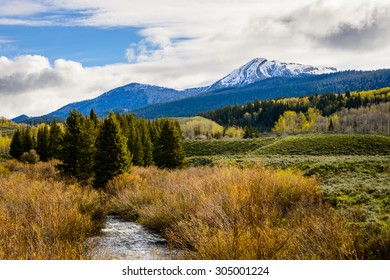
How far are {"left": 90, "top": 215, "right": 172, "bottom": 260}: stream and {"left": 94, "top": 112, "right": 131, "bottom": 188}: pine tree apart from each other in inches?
457

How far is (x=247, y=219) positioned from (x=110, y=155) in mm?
16662

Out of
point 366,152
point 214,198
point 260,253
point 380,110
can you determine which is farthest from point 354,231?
point 380,110

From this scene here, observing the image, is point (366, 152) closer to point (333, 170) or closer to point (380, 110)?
point (333, 170)

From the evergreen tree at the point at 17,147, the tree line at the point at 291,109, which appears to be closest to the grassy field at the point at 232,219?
the evergreen tree at the point at 17,147

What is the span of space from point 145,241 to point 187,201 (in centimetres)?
137

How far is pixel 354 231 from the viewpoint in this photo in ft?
18.4

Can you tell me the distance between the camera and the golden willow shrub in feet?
16.1

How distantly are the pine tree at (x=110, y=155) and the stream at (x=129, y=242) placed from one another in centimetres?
1161

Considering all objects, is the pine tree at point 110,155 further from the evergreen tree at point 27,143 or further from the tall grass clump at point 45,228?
the evergreen tree at point 27,143

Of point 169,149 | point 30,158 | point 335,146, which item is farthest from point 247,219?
point 30,158

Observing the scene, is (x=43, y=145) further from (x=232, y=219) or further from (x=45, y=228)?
(x=232, y=219)

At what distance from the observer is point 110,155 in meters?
22.0

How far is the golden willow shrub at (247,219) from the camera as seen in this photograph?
16.1ft

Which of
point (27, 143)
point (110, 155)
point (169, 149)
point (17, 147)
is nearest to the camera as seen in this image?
point (110, 155)
